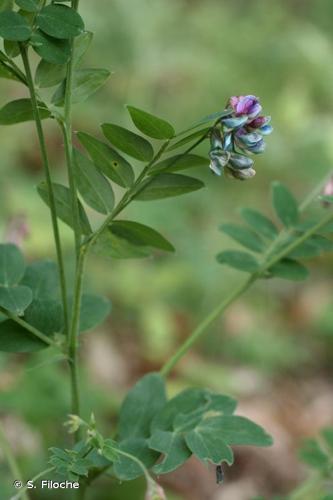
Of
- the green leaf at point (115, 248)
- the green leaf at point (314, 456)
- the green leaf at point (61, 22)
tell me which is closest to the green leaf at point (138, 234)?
the green leaf at point (115, 248)

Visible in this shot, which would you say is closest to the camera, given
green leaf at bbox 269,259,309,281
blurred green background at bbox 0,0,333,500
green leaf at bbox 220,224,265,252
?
green leaf at bbox 269,259,309,281

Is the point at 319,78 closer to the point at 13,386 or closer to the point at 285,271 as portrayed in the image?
the point at 13,386

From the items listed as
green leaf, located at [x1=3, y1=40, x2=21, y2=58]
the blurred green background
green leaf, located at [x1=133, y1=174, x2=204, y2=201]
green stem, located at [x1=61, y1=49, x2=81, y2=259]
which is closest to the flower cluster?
green leaf, located at [x1=133, y1=174, x2=204, y2=201]

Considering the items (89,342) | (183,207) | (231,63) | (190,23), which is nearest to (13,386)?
(89,342)

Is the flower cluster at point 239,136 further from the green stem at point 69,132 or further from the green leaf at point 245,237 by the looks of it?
the green leaf at point 245,237

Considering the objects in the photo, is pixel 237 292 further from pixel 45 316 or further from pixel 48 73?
pixel 48 73

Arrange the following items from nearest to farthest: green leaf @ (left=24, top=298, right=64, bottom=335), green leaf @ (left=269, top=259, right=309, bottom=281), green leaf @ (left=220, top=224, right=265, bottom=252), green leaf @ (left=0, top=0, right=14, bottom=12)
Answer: green leaf @ (left=0, top=0, right=14, bottom=12), green leaf @ (left=24, top=298, right=64, bottom=335), green leaf @ (left=269, top=259, right=309, bottom=281), green leaf @ (left=220, top=224, right=265, bottom=252)

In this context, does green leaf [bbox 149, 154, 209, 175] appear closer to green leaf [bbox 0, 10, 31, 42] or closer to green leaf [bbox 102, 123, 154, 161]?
green leaf [bbox 102, 123, 154, 161]
